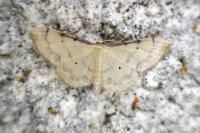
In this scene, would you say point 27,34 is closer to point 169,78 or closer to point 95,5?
point 95,5

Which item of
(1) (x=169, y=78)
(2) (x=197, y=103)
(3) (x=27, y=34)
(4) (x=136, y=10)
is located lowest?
(2) (x=197, y=103)

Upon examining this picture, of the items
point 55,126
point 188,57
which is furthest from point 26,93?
point 188,57

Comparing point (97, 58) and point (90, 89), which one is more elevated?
point (97, 58)
